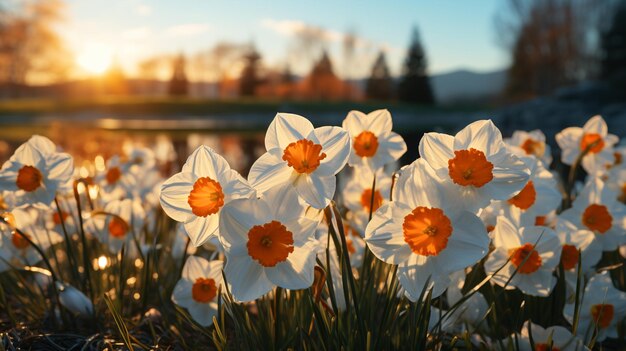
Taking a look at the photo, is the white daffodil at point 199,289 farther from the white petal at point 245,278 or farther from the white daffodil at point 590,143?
the white daffodil at point 590,143

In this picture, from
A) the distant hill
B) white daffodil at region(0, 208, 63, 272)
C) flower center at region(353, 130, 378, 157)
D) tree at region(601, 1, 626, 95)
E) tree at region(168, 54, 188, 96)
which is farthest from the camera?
the distant hill

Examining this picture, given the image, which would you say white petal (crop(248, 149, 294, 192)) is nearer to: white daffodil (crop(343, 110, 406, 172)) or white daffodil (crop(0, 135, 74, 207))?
white daffodil (crop(343, 110, 406, 172))

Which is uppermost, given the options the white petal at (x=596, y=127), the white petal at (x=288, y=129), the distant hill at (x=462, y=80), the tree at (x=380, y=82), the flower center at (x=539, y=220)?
the white petal at (x=288, y=129)

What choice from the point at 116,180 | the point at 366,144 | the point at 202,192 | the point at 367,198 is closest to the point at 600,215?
the point at 367,198

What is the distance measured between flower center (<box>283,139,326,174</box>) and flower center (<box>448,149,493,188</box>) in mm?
309

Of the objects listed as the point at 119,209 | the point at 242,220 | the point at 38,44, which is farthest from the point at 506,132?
the point at 38,44

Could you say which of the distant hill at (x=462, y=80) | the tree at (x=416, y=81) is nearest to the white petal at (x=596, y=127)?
the tree at (x=416, y=81)

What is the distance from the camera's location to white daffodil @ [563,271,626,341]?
1830 mm

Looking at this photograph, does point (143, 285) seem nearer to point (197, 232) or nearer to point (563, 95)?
point (197, 232)

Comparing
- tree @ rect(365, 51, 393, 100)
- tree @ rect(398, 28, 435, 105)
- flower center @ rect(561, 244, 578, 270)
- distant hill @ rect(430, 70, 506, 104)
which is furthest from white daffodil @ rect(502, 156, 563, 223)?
distant hill @ rect(430, 70, 506, 104)

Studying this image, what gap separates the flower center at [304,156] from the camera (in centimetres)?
124

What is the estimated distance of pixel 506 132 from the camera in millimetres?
13492

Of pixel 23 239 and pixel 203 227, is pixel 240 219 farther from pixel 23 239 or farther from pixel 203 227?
pixel 23 239

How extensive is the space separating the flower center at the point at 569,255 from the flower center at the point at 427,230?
0.88 meters
